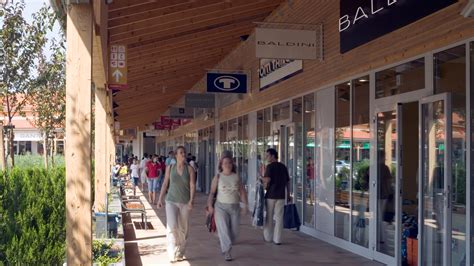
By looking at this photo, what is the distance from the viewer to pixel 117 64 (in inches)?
422

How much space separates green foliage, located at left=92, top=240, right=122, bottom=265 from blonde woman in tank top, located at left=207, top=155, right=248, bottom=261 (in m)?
1.61

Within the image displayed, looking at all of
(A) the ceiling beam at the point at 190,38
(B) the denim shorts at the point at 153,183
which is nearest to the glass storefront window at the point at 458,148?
(A) the ceiling beam at the point at 190,38

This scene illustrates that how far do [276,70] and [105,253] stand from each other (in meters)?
6.52

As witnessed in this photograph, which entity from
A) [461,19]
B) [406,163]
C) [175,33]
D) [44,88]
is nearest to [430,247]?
[406,163]

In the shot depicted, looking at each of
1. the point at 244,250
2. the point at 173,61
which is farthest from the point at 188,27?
the point at 244,250

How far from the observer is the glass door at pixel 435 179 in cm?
647

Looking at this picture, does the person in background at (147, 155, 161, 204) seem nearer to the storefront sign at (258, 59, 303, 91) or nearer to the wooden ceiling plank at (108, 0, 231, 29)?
the storefront sign at (258, 59, 303, 91)

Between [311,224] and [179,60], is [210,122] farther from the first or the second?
[311,224]

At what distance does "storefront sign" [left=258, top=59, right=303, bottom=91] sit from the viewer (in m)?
11.6

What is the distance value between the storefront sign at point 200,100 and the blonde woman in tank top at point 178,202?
10.0 metres

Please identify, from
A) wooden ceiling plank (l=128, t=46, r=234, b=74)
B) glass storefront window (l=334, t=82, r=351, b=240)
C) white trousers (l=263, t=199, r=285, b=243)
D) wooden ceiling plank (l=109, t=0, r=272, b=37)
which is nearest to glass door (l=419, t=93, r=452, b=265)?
glass storefront window (l=334, t=82, r=351, b=240)

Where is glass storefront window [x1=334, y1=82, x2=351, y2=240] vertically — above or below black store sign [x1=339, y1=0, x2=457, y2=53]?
below

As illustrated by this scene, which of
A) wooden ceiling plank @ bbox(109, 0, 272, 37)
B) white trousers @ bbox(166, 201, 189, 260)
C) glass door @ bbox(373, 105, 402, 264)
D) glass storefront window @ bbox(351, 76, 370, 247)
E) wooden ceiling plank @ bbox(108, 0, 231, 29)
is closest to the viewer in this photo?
glass door @ bbox(373, 105, 402, 264)

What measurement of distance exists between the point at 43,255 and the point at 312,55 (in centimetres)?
525
